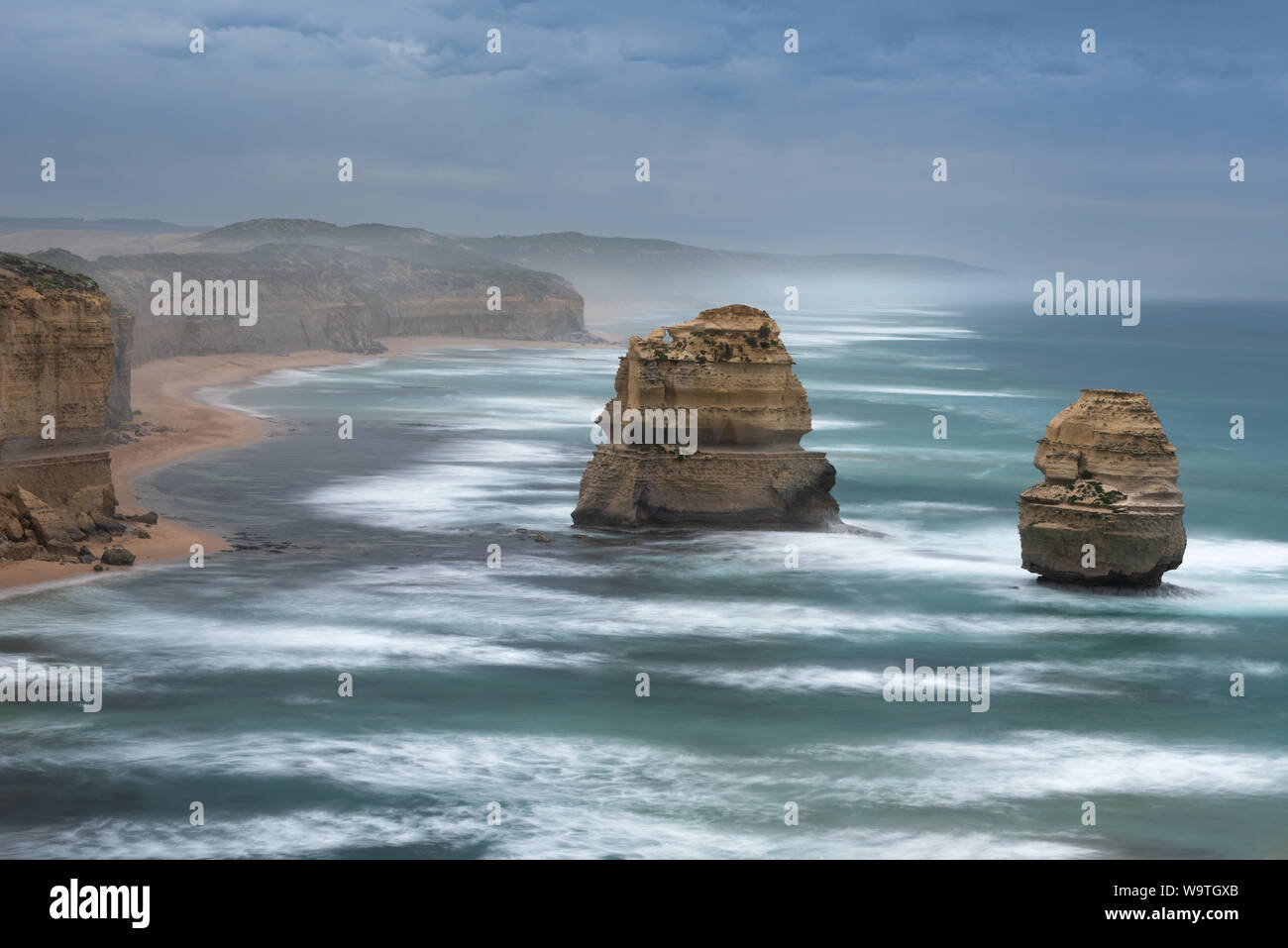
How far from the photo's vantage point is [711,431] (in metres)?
39.4

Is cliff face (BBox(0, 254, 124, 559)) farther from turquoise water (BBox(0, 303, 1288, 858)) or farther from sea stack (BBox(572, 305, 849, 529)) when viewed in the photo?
sea stack (BBox(572, 305, 849, 529))

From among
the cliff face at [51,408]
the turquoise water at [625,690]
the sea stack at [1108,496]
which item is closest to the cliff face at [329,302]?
the cliff face at [51,408]

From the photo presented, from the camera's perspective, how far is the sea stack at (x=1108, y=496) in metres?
32.2

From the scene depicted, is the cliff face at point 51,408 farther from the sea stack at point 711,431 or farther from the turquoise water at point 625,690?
the sea stack at point 711,431

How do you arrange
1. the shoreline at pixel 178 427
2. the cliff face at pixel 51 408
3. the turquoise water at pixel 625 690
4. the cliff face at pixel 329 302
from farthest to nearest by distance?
the cliff face at pixel 329 302
the cliff face at pixel 51 408
the shoreline at pixel 178 427
the turquoise water at pixel 625 690

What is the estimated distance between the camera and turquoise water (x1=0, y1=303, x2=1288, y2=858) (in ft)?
69.8

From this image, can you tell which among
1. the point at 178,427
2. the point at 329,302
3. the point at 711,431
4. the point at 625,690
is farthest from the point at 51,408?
the point at 329,302

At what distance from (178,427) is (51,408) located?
26338 mm

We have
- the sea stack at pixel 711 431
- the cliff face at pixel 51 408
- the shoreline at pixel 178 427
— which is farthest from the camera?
the sea stack at pixel 711 431

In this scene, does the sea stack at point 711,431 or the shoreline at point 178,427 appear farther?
the sea stack at point 711,431

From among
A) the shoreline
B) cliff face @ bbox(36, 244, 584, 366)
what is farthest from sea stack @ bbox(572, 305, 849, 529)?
cliff face @ bbox(36, 244, 584, 366)

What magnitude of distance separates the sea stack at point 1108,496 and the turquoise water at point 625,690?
99 cm

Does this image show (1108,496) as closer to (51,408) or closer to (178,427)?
(51,408)
